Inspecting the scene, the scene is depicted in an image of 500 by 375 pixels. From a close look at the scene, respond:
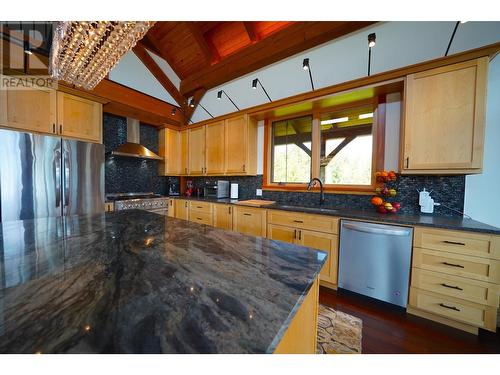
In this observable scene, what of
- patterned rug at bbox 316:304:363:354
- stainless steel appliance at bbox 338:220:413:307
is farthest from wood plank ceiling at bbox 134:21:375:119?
patterned rug at bbox 316:304:363:354

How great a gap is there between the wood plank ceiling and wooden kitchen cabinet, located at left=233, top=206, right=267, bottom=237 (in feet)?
6.58

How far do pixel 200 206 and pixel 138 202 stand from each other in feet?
3.08

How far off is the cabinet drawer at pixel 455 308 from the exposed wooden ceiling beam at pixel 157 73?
4360 millimetres

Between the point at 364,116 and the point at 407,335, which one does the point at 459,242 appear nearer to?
the point at 407,335

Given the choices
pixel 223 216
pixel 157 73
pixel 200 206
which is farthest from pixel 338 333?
pixel 157 73

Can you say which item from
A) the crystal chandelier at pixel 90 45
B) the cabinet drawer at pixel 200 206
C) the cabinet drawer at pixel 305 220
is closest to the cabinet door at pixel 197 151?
the cabinet drawer at pixel 200 206

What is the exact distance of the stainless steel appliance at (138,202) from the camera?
2811 millimetres

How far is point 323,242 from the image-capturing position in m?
2.09

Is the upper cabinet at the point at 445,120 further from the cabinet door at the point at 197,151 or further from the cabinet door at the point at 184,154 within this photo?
the cabinet door at the point at 184,154

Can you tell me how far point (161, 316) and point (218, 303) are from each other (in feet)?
0.46

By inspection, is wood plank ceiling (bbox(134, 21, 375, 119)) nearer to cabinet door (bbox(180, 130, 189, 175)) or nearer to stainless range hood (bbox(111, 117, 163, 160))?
cabinet door (bbox(180, 130, 189, 175))

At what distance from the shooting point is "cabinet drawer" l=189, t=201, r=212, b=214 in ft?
10.1
